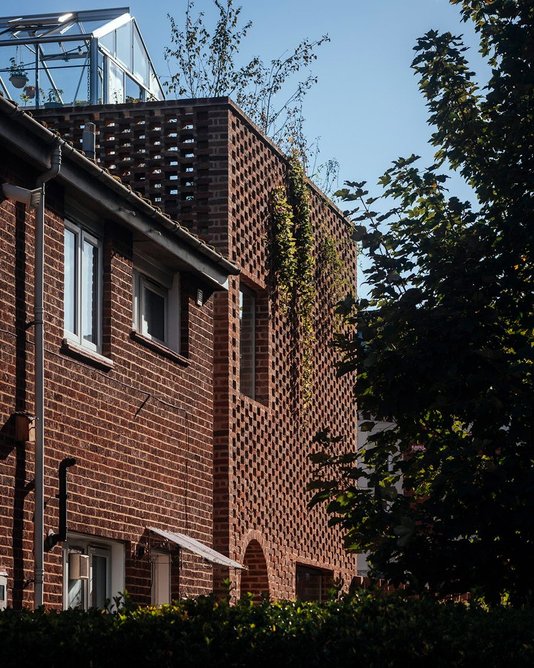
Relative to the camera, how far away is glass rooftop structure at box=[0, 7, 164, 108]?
2395 cm

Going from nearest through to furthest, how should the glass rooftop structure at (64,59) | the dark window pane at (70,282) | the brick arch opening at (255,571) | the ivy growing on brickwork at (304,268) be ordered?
the dark window pane at (70,282), the brick arch opening at (255,571), the ivy growing on brickwork at (304,268), the glass rooftop structure at (64,59)

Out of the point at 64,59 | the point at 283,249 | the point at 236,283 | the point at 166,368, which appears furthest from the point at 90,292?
the point at 64,59

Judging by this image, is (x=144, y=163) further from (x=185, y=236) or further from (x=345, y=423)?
(x=345, y=423)

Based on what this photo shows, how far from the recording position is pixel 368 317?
47.0 ft

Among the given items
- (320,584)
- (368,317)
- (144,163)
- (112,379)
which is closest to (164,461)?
(112,379)

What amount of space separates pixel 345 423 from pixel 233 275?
274 inches

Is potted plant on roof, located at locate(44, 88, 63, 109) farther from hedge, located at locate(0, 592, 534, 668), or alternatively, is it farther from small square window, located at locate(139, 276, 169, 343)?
hedge, located at locate(0, 592, 534, 668)

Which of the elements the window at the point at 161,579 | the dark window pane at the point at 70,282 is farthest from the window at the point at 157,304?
the window at the point at 161,579

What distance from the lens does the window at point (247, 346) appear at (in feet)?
73.4

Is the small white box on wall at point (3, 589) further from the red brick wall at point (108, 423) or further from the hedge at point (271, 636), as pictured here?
the hedge at point (271, 636)

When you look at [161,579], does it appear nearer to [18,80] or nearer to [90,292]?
[90,292]

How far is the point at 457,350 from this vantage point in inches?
530

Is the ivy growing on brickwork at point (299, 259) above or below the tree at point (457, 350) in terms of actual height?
above

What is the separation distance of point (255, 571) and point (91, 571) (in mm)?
6043
